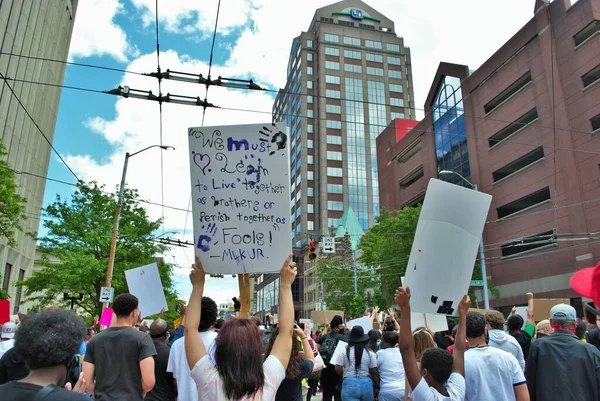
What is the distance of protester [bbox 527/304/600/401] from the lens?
159 inches

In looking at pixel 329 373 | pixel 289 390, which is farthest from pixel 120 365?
pixel 329 373

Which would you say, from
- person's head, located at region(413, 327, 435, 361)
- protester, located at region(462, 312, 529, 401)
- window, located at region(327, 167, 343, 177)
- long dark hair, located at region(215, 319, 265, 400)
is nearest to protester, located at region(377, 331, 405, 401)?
person's head, located at region(413, 327, 435, 361)

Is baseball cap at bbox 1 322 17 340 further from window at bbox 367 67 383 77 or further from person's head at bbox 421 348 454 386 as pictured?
window at bbox 367 67 383 77

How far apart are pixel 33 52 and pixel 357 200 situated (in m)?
71.3

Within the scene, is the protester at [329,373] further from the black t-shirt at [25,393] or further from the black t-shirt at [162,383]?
the black t-shirt at [25,393]

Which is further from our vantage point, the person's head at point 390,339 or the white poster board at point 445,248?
the person's head at point 390,339

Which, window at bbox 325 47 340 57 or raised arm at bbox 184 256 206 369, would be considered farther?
window at bbox 325 47 340 57

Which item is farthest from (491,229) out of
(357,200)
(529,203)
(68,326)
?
(357,200)

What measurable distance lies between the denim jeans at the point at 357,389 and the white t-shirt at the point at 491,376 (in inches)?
104

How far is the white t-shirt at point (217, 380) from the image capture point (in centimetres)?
254

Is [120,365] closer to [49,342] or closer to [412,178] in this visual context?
[49,342]

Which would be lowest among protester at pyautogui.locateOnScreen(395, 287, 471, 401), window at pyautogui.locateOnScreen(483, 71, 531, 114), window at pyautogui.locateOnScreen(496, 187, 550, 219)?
protester at pyautogui.locateOnScreen(395, 287, 471, 401)

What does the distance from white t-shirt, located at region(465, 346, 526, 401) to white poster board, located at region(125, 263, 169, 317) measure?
595 centimetres

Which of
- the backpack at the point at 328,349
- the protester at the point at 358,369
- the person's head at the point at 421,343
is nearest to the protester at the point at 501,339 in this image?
the person's head at the point at 421,343
